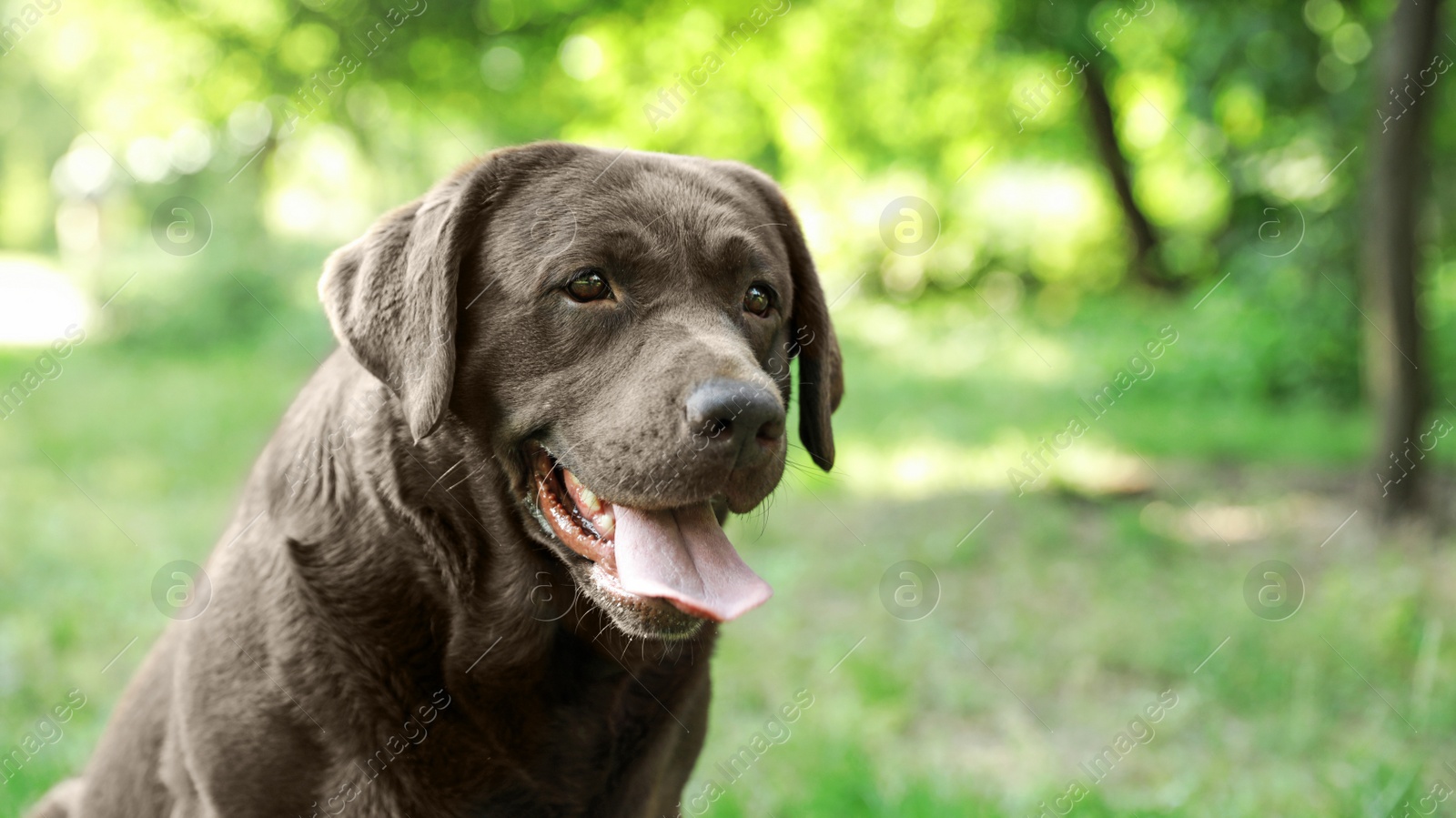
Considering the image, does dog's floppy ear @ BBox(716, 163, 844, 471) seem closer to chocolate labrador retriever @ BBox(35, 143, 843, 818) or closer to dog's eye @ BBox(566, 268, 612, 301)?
chocolate labrador retriever @ BBox(35, 143, 843, 818)

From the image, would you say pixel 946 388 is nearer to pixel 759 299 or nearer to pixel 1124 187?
pixel 759 299

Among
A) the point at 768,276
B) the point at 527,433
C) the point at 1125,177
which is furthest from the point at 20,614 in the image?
the point at 1125,177

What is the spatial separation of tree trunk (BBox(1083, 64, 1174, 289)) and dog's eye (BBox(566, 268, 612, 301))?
16.5 metres

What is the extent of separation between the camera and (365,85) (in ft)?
28.1

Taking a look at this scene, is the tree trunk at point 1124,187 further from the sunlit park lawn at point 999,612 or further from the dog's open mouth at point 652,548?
the dog's open mouth at point 652,548

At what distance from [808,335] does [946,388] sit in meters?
8.53

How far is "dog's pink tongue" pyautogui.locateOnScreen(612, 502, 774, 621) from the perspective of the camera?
2.21m

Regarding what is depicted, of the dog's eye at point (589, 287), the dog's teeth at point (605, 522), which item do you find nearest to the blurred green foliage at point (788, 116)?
the dog's eye at point (589, 287)

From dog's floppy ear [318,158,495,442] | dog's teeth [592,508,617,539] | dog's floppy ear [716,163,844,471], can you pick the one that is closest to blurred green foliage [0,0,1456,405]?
dog's floppy ear [716,163,844,471]

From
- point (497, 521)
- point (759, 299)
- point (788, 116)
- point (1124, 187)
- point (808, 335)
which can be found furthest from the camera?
point (1124, 187)

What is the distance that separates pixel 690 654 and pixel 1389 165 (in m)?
5.90

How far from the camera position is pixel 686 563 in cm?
232

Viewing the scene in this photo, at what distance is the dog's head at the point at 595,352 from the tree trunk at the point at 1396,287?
18.2 feet

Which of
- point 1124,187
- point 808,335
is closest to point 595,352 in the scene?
point 808,335
